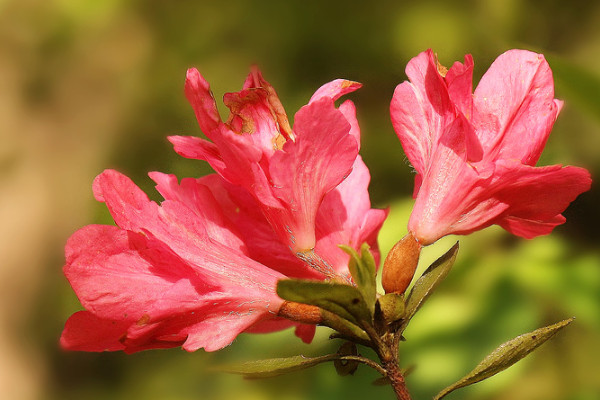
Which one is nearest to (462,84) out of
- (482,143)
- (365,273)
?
(482,143)

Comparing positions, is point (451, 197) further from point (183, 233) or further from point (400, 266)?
point (183, 233)

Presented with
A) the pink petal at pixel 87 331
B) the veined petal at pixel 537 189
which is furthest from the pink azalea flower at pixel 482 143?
the pink petal at pixel 87 331

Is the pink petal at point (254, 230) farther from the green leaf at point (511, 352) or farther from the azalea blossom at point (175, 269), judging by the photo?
the green leaf at point (511, 352)

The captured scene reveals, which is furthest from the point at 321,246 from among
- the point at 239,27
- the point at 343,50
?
the point at 239,27

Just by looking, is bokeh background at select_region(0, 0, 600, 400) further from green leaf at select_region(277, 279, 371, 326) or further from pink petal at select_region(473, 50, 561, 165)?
green leaf at select_region(277, 279, 371, 326)

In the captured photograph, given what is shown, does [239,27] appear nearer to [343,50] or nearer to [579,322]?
[343,50]

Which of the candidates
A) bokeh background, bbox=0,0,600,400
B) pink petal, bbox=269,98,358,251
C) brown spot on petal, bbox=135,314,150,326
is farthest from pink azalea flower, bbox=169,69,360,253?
bokeh background, bbox=0,0,600,400
